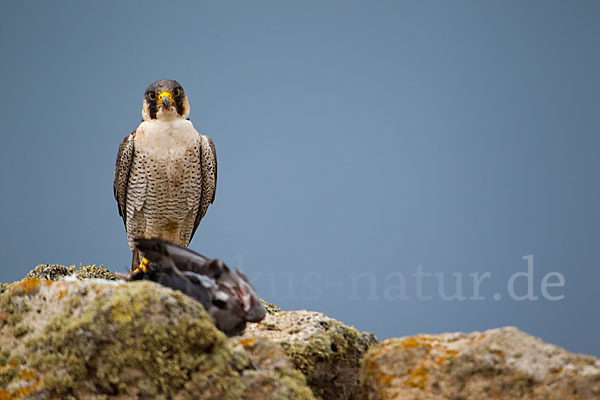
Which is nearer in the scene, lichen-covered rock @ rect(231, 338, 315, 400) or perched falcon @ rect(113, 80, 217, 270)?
lichen-covered rock @ rect(231, 338, 315, 400)

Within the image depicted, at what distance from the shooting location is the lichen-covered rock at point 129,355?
125 inches

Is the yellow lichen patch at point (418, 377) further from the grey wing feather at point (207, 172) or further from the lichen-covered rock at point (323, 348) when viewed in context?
the grey wing feather at point (207, 172)

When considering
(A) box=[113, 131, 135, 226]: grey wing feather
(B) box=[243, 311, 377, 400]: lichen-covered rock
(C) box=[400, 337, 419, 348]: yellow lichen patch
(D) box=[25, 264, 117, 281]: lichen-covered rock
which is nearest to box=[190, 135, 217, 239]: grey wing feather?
(A) box=[113, 131, 135, 226]: grey wing feather

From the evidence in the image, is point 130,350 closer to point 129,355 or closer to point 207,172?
point 129,355

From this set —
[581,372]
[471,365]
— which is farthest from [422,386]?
[581,372]

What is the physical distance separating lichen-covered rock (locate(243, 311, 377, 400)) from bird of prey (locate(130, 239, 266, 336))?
16cm

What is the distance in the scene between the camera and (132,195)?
7.81 metres

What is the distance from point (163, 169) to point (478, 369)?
16.5ft

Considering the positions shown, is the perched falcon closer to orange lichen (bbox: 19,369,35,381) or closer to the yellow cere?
the yellow cere

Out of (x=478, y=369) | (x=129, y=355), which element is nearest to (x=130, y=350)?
(x=129, y=355)

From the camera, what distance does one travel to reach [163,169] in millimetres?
7465

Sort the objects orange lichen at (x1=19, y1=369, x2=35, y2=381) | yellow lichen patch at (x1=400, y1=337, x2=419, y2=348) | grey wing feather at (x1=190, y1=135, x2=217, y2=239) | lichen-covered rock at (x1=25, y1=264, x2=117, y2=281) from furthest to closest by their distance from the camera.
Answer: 1. grey wing feather at (x1=190, y1=135, x2=217, y2=239)
2. lichen-covered rock at (x1=25, y1=264, x2=117, y2=281)
3. yellow lichen patch at (x1=400, y1=337, x2=419, y2=348)
4. orange lichen at (x1=19, y1=369, x2=35, y2=381)

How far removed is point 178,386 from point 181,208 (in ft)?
15.8

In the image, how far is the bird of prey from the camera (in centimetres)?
396
